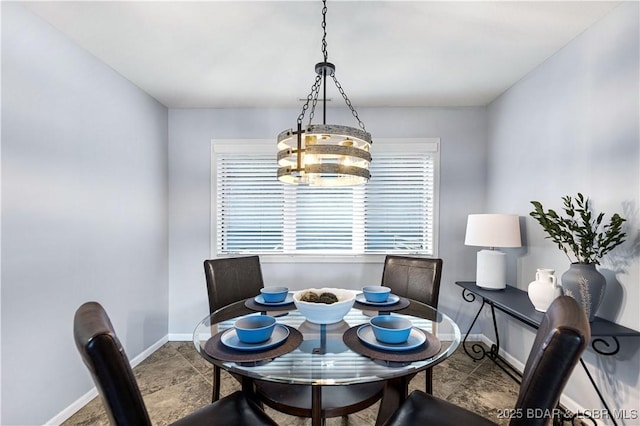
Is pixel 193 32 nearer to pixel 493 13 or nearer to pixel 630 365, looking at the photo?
pixel 493 13

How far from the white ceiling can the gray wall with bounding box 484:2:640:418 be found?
0.62ft

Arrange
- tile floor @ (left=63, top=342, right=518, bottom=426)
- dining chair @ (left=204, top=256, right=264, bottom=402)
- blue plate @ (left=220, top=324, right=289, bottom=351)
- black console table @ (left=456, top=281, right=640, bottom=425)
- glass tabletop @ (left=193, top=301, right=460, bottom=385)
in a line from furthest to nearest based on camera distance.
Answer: dining chair @ (left=204, top=256, right=264, bottom=402), tile floor @ (left=63, top=342, right=518, bottom=426), black console table @ (left=456, top=281, right=640, bottom=425), blue plate @ (left=220, top=324, right=289, bottom=351), glass tabletop @ (left=193, top=301, right=460, bottom=385)

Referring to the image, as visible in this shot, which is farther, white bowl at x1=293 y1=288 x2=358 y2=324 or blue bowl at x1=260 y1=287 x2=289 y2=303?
blue bowl at x1=260 y1=287 x2=289 y2=303

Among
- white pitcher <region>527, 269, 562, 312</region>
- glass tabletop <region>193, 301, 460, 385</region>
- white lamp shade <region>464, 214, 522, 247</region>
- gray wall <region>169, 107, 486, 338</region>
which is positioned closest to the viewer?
glass tabletop <region>193, 301, 460, 385</region>

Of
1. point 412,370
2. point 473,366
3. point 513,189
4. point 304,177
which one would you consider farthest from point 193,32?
point 473,366

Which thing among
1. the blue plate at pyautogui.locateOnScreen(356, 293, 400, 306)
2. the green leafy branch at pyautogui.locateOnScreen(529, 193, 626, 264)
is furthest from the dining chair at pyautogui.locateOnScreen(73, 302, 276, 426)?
the green leafy branch at pyautogui.locateOnScreen(529, 193, 626, 264)

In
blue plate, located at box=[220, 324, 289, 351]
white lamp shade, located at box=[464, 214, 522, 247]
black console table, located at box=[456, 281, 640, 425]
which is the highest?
white lamp shade, located at box=[464, 214, 522, 247]

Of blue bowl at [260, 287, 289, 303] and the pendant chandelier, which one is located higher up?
the pendant chandelier

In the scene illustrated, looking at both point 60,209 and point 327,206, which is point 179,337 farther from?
point 327,206

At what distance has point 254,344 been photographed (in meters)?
1.28

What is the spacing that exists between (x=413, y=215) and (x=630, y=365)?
6.31 feet

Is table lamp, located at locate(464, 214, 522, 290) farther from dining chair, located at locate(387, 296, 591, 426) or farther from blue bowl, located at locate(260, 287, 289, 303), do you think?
blue bowl, located at locate(260, 287, 289, 303)

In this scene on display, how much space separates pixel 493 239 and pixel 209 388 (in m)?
2.55

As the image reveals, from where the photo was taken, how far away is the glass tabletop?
1.11 metres
